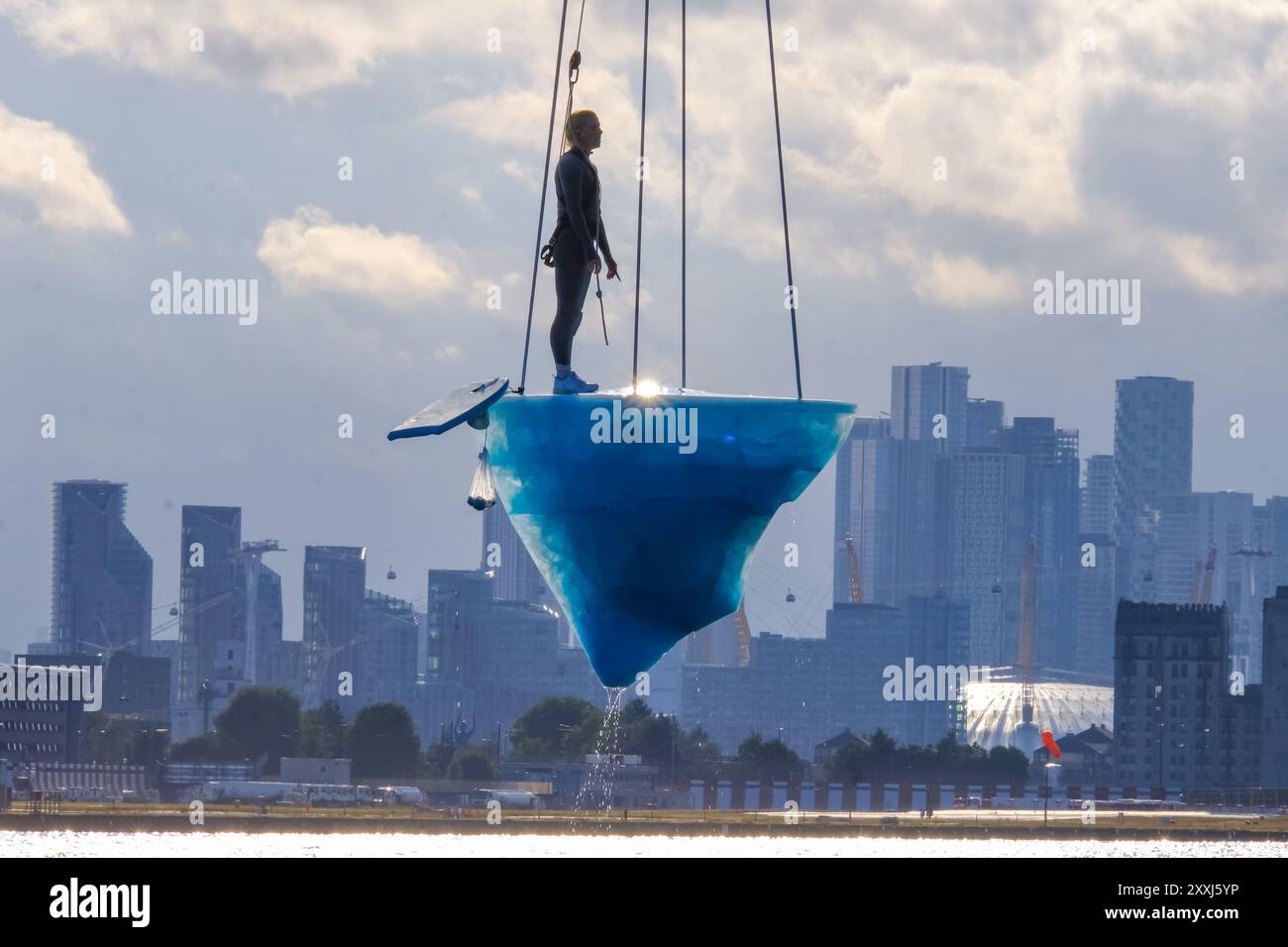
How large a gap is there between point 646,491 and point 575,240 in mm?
2634

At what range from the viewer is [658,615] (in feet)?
85.6

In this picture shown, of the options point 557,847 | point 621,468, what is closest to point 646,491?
point 621,468

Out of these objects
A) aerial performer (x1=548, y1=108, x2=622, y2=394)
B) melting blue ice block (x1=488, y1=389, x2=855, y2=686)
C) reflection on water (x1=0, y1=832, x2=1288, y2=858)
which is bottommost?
reflection on water (x1=0, y1=832, x2=1288, y2=858)

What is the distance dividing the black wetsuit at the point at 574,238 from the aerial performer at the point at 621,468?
14 mm

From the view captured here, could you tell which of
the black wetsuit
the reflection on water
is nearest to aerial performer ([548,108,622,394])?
the black wetsuit

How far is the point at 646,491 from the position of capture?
82.9 ft

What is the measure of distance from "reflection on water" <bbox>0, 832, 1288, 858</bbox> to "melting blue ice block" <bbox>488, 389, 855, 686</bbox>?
10054 cm

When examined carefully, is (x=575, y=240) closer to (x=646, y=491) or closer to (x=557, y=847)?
(x=646, y=491)

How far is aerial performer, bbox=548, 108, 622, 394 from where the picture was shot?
83.7 ft

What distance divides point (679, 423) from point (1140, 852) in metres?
138

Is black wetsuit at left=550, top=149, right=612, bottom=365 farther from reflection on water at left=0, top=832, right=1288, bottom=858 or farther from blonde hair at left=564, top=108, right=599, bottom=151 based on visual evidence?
reflection on water at left=0, top=832, right=1288, bottom=858

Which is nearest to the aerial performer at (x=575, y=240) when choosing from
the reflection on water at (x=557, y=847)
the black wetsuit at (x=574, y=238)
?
the black wetsuit at (x=574, y=238)
